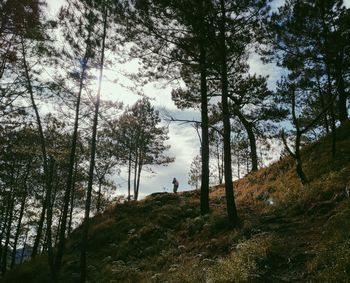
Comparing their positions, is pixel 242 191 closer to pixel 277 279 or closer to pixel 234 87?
pixel 234 87

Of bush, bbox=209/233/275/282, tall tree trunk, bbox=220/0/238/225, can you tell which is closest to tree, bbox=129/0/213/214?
tall tree trunk, bbox=220/0/238/225

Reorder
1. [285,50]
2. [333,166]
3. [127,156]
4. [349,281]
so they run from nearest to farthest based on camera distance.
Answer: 1. [349,281]
2. [333,166]
3. [285,50]
4. [127,156]

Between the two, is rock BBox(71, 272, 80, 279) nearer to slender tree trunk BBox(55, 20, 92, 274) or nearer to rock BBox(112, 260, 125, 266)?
slender tree trunk BBox(55, 20, 92, 274)

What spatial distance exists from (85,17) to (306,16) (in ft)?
32.9

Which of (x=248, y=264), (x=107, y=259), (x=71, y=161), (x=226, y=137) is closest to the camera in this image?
(x=248, y=264)

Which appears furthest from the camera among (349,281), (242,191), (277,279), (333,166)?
(242,191)

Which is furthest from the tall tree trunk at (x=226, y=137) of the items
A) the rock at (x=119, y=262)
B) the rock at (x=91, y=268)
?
the rock at (x=91, y=268)

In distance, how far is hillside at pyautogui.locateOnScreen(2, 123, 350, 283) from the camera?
7.47 metres

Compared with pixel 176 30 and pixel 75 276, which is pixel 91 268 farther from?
pixel 176 30

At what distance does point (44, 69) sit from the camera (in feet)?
46.0

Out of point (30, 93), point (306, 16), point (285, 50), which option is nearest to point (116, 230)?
point (30, 93)

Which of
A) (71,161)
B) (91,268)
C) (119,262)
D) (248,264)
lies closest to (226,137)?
(248,264)

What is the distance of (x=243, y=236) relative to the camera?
10195 millimetres

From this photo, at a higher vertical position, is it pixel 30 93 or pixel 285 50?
pixel 285 50
